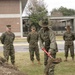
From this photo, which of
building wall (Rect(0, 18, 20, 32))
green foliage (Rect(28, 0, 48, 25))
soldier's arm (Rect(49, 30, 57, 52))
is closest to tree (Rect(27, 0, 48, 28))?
green foliage (Rect(28, 0, 48, 25))

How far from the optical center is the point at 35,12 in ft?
193

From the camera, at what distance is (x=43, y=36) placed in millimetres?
9227

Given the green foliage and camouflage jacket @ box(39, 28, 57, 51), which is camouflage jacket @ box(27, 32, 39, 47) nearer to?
camouflage jacket @ box(39, 28, 57, 51)

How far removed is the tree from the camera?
184 feet

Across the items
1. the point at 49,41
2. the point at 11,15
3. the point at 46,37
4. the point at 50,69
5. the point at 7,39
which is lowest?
the point at 50,69

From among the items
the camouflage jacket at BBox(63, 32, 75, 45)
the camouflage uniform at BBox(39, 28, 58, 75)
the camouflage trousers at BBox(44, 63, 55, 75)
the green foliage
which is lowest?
the camouflage trousers at BBox(44, 63, 55, 75)

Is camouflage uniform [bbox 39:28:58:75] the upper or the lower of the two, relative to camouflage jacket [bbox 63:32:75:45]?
upper

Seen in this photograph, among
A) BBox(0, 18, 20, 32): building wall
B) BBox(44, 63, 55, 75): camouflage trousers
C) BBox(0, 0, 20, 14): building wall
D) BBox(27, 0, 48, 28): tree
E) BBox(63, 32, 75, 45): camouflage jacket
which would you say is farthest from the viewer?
BBox(27, 0, 48, 28): tree

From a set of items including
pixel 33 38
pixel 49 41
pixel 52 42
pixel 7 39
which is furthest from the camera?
pixel 33 38

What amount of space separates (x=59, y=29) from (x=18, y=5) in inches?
994

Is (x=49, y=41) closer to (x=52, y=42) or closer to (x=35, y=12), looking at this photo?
(x=52, y=42)

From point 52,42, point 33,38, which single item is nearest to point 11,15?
point 33,38

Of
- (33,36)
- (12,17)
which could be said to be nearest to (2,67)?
(33,36)

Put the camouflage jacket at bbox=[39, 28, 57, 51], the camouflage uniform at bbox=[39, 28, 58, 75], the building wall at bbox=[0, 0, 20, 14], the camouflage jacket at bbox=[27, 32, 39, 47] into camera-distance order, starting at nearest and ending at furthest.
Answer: the camouflage uniform at bbox=[39, 28, 58, 75], the camouflage jacket at bbox=[39, 28, 57, 51], the camouflage jacket at bbox=[27, 32, 39, 47], the building wall at bbox=[0, 0, 20, 14]
